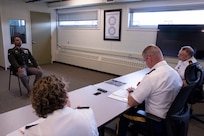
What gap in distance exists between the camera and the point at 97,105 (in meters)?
1.67

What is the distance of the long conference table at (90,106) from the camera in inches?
51.7

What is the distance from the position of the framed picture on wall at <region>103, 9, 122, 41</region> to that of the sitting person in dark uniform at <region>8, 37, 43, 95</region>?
7.85 feet

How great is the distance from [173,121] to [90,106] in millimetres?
749

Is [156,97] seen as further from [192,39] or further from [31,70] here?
[31,70]

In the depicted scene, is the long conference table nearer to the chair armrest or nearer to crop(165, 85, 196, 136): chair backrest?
the chair armrest

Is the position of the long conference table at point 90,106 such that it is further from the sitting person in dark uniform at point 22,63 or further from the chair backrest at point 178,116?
the sitting person in dark uniform at point 22,63

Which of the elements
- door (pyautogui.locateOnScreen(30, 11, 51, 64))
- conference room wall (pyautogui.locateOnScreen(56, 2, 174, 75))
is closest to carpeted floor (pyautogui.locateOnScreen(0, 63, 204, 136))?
conference room wall (pyautogui.locateOnScreen(56, 2, 174, 75))

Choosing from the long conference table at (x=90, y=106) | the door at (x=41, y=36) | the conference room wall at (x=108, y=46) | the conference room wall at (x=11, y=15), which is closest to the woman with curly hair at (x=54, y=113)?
the long conference table at (x=90, y=106)

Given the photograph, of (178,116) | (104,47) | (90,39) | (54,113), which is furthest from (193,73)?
(90,39)

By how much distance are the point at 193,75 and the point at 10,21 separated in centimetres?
569

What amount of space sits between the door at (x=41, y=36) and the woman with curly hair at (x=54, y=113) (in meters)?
5.98

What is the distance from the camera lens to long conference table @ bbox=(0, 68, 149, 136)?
1312 millimetres

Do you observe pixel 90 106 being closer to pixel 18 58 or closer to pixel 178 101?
pixel 178 101

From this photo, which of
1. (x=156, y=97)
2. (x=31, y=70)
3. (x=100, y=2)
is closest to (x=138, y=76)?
(x=156, y=97)
